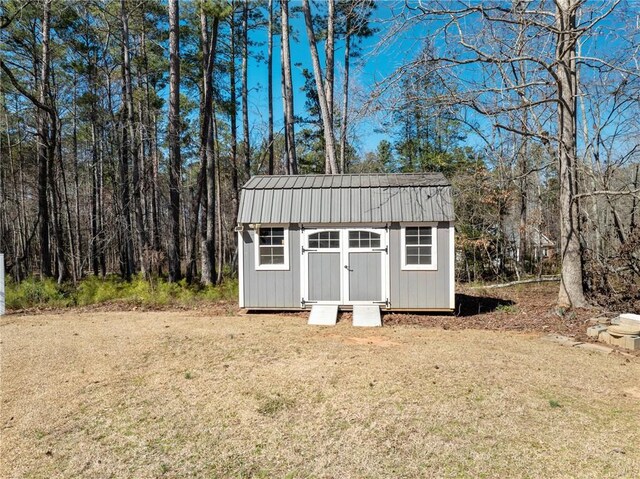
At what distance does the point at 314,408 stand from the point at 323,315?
3.84 m

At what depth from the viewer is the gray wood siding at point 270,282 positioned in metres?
7.63

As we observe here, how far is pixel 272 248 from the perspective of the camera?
7.71 m

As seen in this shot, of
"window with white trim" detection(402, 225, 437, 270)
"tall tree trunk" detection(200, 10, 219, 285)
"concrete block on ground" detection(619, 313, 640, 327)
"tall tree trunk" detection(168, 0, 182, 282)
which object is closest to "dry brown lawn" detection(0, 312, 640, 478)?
"concrete block on ground" detection(619, 313, 640, 327)

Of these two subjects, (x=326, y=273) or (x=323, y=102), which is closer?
(x=326, y=273)

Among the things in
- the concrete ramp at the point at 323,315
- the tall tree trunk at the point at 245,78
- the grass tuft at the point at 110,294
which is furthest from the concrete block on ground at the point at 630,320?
the tall tree trunk at the point at 245,78

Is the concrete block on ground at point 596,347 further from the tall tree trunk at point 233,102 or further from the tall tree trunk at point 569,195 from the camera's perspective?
the tall tree trunk at point 233,102

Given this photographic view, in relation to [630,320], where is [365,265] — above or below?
above

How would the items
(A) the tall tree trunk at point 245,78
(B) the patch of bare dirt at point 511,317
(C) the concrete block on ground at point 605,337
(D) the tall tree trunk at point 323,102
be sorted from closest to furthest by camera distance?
(C) the concrete block on ground at point 605,337 < (B) the patch of bare dirt at point 511,317 < (D) the tall tree trunk at point 323,102 < (A) the tall tree trunk at point 245,78

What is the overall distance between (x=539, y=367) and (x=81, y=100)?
57.0 ft

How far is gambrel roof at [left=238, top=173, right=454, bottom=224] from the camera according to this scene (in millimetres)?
7324

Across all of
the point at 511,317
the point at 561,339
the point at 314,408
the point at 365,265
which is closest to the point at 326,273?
the point at 365,265

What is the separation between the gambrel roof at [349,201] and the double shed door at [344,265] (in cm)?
32

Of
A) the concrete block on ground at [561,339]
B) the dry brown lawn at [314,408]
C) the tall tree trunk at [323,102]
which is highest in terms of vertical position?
the tall tree trunk at [323,102]

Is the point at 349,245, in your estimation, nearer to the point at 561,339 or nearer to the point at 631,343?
the point at 561,339
